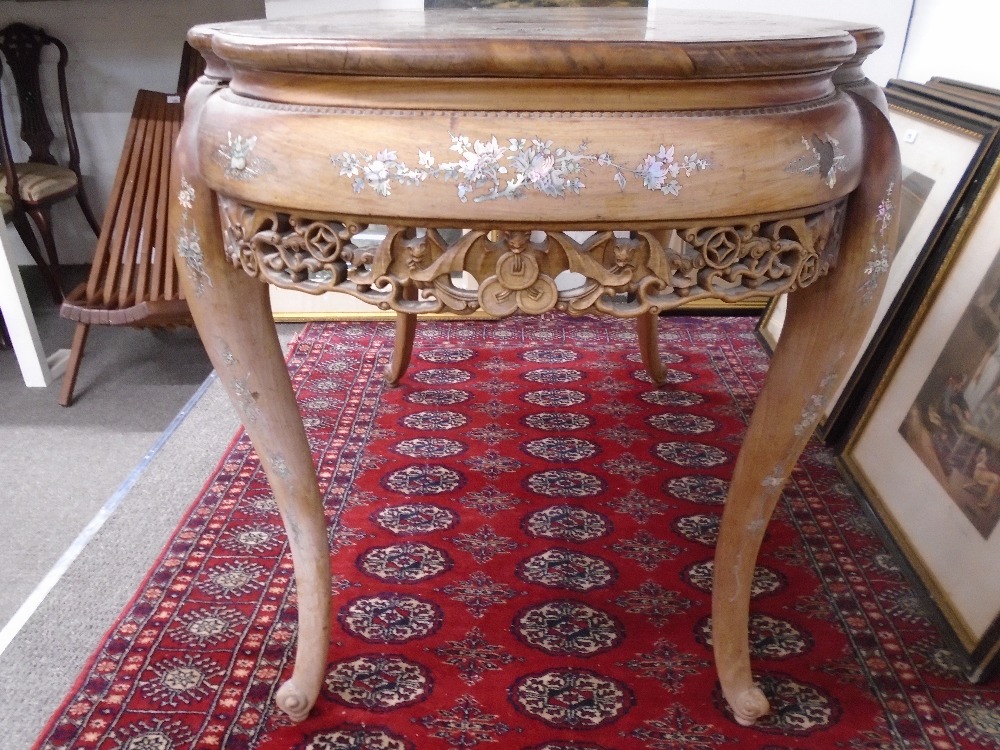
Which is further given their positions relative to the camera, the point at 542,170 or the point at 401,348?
the point at 401,348

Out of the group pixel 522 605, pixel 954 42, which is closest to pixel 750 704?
pixel 522 605

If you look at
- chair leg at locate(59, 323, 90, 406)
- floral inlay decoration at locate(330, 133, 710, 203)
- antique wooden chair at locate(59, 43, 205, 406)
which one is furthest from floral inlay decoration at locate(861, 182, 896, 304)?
chair leg at locate(59, 323, 90, 406)

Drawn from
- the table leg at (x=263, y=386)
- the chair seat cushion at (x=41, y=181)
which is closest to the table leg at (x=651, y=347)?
the table leg at (x=263, y=386)

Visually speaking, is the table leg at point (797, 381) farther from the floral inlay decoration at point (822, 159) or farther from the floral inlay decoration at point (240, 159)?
the floral inlay decoration at point (240, 159)

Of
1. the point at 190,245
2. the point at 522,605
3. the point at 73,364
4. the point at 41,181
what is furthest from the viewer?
the point at 41,181

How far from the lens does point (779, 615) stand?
1237 millimetres

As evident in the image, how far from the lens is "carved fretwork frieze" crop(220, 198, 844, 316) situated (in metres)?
0.71

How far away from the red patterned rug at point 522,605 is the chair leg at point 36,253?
1266mm

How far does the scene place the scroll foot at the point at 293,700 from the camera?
1027mm

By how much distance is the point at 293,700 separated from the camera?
3.37 ft

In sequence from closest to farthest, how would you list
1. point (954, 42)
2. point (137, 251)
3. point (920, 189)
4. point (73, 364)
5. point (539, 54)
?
1. point (539, 54)
2. point (920, 189)
3. point (954, 42)
4. point (73, 364)
5. point (137, 251)

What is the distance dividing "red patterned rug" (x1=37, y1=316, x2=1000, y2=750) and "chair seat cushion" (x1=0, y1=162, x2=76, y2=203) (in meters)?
1.25

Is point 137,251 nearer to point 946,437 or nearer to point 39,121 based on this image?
point 39,121

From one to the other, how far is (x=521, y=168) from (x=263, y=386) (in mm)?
427
